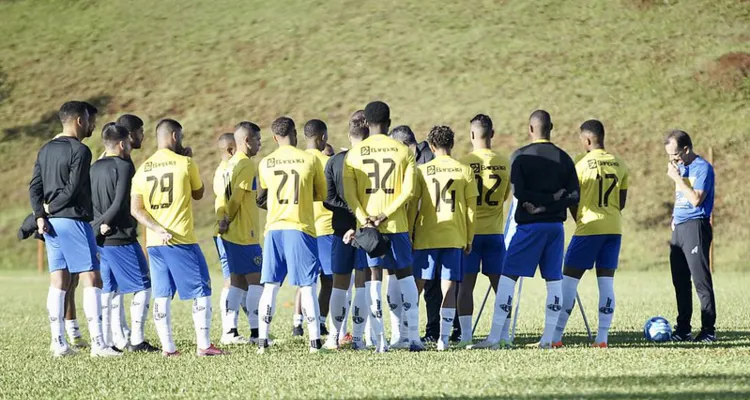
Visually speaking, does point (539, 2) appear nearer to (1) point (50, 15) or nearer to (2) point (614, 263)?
(1) point (50, 15)

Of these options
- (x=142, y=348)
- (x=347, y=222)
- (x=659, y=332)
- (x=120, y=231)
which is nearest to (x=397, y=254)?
(x=347, y=222)

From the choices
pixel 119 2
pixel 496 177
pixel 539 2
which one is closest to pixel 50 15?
pixel 119 2

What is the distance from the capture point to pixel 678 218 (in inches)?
494

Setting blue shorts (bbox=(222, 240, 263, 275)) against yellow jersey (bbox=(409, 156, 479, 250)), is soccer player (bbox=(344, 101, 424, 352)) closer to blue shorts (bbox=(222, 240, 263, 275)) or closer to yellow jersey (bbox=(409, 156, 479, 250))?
yellow jersey (bbox=(409, 156, 479, 250))

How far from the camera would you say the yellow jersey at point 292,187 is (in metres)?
10.7

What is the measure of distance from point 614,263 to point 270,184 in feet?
12.1

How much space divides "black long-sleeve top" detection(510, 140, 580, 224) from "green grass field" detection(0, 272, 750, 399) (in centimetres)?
146

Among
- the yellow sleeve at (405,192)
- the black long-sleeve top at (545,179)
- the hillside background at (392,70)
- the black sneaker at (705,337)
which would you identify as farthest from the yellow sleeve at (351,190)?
the hillside background at (392,70)

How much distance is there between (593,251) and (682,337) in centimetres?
170

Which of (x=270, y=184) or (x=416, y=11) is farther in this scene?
(x=416, y=11)

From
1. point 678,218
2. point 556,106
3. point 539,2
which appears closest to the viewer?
point 678,218

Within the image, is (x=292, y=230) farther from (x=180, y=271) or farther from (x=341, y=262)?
(x=180, y=271)

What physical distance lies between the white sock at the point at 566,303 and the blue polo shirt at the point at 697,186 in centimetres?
175

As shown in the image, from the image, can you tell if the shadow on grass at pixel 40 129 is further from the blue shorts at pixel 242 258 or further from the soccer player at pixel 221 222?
the blue shorts at pixel 242 258
